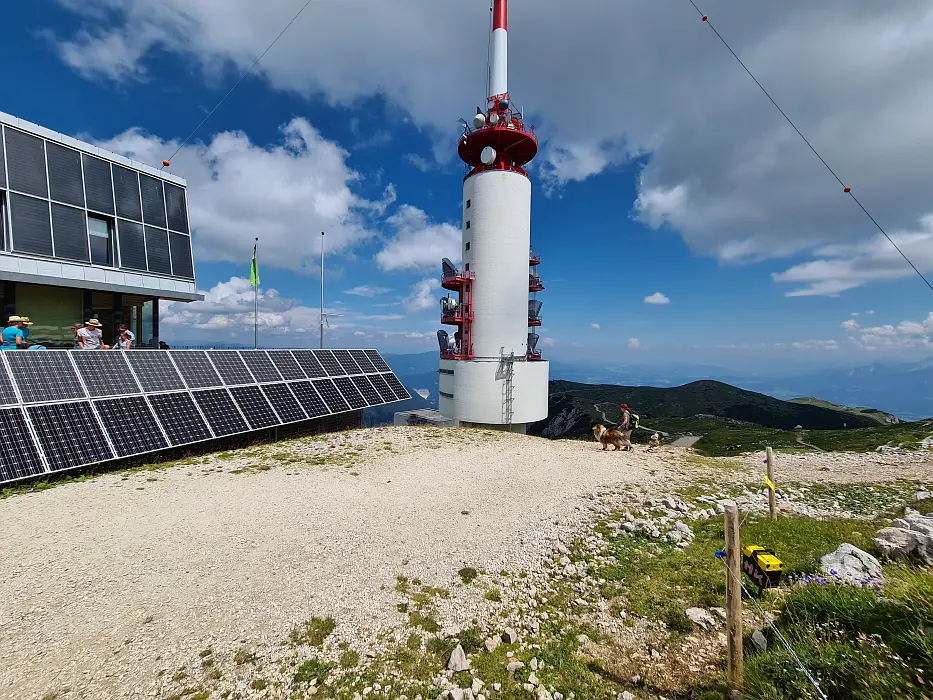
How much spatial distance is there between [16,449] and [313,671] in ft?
40.1

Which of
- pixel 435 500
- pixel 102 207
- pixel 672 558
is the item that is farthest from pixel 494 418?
pixel 102 207

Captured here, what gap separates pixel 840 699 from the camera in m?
3.87

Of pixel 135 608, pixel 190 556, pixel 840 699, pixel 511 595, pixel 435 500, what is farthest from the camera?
pixel 435 500

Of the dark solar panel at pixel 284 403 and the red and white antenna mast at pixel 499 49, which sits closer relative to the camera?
the dark solar panel at pixel 284 403

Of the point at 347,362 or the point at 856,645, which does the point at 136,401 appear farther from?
the point at 856,645

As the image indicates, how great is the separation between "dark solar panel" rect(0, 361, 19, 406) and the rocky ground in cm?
320

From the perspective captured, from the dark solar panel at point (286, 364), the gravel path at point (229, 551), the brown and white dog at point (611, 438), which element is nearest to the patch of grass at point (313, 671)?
the gravel path at point (229, 551)

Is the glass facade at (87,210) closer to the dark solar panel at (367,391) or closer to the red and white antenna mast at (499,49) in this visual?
the dark solar panel at (367,391)

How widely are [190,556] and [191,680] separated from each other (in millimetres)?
3606

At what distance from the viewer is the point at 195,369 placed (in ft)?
57.3

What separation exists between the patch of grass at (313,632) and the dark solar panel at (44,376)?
12.8 meters

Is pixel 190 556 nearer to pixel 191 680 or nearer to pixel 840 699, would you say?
pixel 191 680

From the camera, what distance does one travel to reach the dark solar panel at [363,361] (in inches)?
1033

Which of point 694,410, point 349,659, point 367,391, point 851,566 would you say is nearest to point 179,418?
point 367,391
